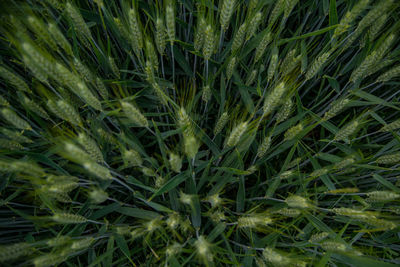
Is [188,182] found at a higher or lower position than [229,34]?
lower

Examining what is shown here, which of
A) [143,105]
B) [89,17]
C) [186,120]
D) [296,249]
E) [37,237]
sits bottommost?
[296,249]

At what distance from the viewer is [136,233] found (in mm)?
1556

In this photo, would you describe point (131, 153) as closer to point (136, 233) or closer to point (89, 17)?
point (136, 233)

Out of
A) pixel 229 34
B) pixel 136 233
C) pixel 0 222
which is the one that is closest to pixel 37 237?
pixel 0 222

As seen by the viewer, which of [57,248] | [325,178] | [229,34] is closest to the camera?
[57,248]

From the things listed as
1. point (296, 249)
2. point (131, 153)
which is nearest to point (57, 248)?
point (131, 153)

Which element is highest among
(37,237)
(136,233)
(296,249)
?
(136,233)

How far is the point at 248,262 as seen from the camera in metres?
1.64

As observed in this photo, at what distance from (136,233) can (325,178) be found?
4.60ft

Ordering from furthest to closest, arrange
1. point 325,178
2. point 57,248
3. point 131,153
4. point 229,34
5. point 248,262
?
point 229,34 < point 325,178 < point 248,262 < point 57,248 < point 131,153

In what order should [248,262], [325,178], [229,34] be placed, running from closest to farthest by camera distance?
[248,262], [325,178], [229,34]

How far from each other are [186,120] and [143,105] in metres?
0.77

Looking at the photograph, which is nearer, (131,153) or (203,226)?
(131,153)

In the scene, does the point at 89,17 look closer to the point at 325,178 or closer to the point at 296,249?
the point at 325,178
